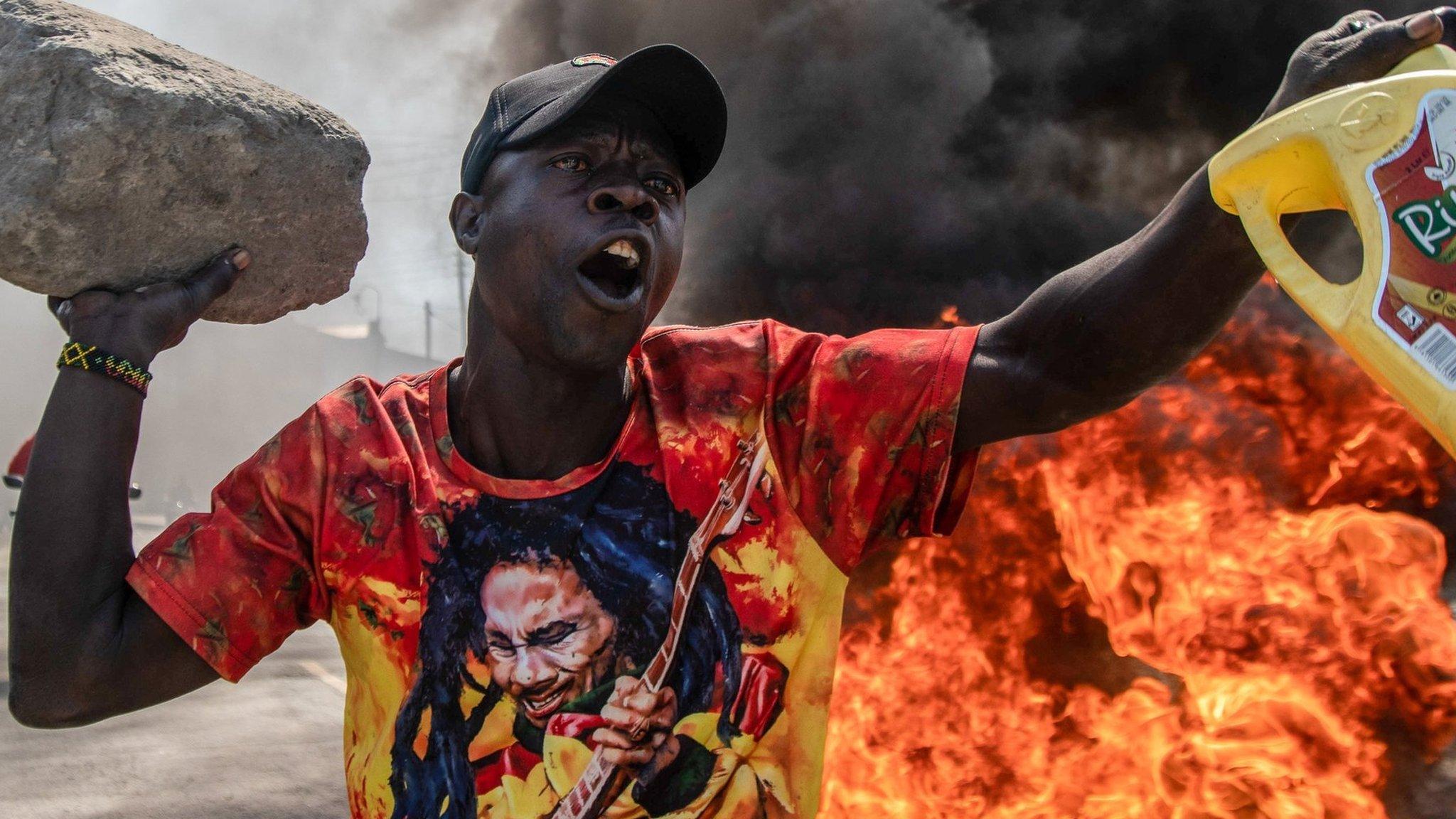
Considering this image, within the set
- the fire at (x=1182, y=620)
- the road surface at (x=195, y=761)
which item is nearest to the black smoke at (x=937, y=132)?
the fire at (x=1182, y=620)

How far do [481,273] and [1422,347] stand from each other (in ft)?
5.06

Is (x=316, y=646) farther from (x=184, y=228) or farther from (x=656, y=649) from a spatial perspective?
(x=656, y=649)

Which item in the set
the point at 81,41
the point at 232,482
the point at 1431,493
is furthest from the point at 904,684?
the point at 81,41

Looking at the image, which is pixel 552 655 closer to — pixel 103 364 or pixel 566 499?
pixel 566 499

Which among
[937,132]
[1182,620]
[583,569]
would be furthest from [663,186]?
[937,132]

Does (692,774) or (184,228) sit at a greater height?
(184,228)

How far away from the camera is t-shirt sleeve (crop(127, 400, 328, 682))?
Result: 1972mm

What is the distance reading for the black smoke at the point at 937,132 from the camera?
549 centimetres

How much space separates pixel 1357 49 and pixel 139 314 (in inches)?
80.8

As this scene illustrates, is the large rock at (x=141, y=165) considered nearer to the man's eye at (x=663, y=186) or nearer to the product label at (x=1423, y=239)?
the man's eye at (x=663, y=186)

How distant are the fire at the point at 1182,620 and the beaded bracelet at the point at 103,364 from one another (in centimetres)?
312

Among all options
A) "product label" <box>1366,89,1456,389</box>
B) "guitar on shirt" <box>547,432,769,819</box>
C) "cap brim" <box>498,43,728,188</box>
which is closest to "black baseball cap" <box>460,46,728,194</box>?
"cap brim" <box>498,43,728,188</box>

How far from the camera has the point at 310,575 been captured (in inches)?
80.6

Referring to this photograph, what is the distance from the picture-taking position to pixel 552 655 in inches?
73.2
